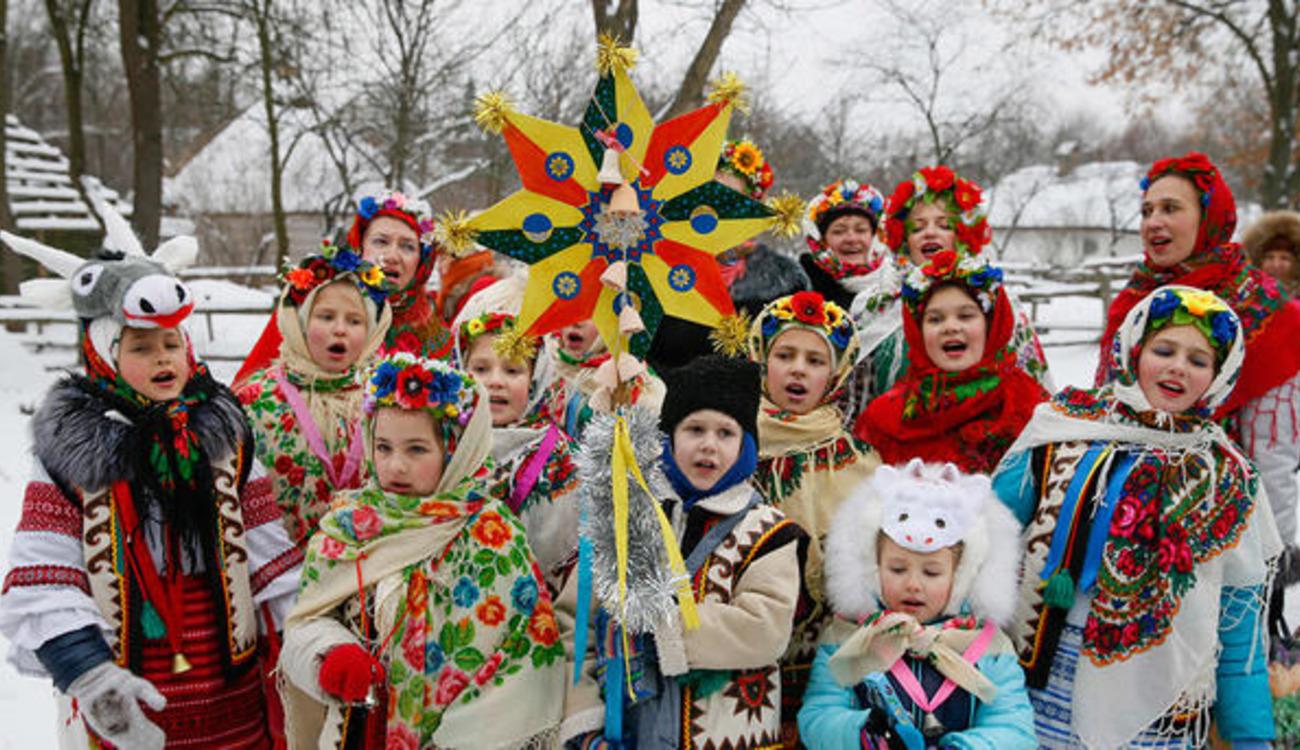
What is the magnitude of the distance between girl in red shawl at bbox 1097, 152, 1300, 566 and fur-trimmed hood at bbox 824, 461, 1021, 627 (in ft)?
3.52

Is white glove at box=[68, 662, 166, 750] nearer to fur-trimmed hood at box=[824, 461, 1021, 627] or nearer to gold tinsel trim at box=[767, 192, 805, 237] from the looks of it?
fur-trimmed hood at box=[824, 461, 1021, 627]

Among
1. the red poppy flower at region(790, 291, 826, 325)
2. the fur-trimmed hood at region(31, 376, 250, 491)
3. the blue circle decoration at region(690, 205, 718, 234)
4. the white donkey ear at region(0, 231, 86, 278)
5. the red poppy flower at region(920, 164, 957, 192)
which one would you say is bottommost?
the fur-trimmed hood at region(31, 376, 250, 491)

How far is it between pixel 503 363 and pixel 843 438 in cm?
120

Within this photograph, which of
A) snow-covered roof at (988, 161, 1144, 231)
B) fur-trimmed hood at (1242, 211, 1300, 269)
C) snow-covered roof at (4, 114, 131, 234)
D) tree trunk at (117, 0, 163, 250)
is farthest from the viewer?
snow-covered roof at (988, 161, 1144, 231)

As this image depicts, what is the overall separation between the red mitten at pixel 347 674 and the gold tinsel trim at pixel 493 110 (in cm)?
137

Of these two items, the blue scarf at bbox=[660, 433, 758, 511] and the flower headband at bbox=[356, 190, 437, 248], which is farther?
the flower headband at bbox=[356, 190, 437, 248]

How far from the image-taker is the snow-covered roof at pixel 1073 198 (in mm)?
35500

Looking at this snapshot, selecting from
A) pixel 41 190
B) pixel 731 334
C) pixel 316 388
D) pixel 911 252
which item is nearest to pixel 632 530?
pixel 731 334

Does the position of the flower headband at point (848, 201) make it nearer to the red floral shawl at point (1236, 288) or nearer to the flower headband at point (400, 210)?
the red floral shawl at point (1236, 288)

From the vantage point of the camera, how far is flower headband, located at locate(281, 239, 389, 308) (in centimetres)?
333

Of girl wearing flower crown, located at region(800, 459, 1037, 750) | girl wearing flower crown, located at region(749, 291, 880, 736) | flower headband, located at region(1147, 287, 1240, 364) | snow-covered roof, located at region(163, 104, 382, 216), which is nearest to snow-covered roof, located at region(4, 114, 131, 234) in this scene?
snow-covered roof, located at region(163, 104, 382, 216)

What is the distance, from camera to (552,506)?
9.85ft

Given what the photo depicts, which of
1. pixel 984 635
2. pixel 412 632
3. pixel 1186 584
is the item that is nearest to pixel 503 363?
pixel 412 632

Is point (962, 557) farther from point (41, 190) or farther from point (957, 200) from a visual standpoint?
point (41, 190)
